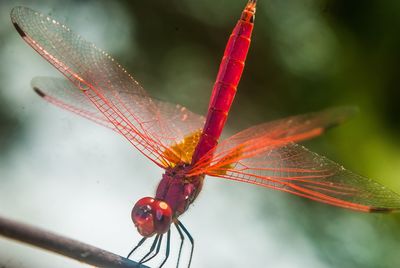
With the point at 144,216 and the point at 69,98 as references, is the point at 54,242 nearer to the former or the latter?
the point at 144,216

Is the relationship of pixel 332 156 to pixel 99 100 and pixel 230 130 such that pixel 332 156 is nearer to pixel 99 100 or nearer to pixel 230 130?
pixel 230 130

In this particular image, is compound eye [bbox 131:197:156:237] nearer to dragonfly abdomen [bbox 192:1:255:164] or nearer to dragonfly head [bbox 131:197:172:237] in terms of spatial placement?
dragonfly head [bbox 131:197:172:237]

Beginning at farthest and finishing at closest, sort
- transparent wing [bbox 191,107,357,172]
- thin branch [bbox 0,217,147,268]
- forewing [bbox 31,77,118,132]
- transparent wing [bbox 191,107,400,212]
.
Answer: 1. forewing [bbox 31,77,118,132]
2. transparent wing [bbox 191,107,400,212]
3. transparent wing [bbox 191,107,357,172]
4. thin branch [bbox 0,217,147,268]

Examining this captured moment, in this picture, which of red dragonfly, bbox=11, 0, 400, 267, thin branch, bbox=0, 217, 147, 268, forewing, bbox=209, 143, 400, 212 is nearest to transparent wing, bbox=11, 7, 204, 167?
red dragonfly, bbox=11, 0, 400, 267

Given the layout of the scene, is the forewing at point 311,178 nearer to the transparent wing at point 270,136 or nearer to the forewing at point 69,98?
the transparent wing at point 270,136

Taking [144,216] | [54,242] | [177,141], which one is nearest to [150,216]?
[144,216]

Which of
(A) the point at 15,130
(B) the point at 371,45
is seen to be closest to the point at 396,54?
(B) the point at 371,45
